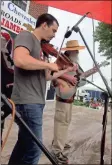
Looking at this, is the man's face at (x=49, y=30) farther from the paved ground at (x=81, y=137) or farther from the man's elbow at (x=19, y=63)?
the paved ground at (x=81, y=137)

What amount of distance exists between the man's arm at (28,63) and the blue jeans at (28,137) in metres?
0.25

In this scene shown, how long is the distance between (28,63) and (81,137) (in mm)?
2407

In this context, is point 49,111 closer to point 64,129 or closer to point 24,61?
point 64,129

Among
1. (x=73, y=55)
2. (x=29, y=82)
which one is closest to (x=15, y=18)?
(x=73, y=55)

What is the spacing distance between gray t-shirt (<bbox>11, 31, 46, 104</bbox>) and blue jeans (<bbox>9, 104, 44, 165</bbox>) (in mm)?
41

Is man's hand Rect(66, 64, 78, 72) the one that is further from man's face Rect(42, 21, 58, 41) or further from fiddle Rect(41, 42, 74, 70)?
man's face Rect(42, 21, 58, 41)

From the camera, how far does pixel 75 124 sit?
365 cm

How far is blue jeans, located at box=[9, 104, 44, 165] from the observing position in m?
1.84

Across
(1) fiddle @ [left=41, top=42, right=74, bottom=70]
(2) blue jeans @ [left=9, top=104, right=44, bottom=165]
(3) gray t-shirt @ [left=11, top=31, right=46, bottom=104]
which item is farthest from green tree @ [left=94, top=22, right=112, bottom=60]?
(2) blue jeans @ [left=9, top=104, right=44, bottom=165]

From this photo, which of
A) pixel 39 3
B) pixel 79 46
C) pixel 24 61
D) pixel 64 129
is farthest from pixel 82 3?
pixel 24 61

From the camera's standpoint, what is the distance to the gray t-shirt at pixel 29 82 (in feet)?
5.99

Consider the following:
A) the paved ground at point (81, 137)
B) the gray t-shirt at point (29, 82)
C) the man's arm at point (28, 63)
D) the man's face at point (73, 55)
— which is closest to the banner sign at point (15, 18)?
the man's face at point (73, 55)

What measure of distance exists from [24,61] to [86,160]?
6.17ft

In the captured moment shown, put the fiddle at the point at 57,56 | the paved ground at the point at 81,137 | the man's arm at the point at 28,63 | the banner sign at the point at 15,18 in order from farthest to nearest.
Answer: the paved ground at the point at 81,137 < the banner sign at the point at 15,18 < the fiddle at the point at 57,56 < the man's arm at the point at 28,63
